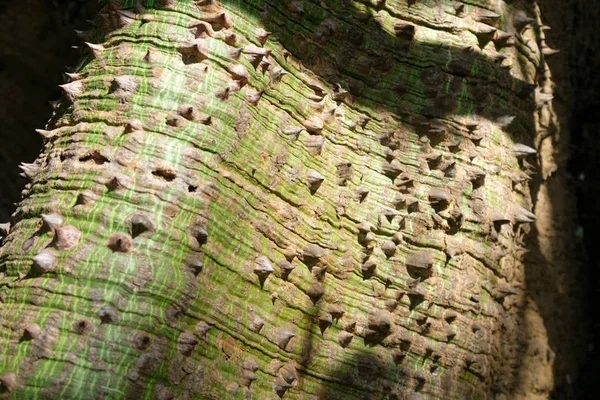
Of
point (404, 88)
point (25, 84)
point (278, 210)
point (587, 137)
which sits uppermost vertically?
point (587, 137)

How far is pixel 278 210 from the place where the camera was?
6.41ft

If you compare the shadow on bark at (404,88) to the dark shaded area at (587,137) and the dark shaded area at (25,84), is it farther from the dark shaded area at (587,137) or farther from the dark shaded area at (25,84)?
the dark shaded area at (25,84)

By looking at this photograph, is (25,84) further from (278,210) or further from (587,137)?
(587,137)

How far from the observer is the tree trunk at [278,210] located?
5.38 ft

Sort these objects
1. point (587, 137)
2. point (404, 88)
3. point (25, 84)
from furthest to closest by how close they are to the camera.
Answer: point (587, 137) < point (25, 84) < point (404, 88)

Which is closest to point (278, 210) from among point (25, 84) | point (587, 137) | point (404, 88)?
point (404, 88)

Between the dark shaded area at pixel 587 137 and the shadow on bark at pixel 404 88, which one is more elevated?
the dark shaded area at pixel 587 137

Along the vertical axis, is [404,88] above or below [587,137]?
below

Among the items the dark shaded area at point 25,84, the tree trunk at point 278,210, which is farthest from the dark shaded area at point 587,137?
the dark shaded area at point 25,84

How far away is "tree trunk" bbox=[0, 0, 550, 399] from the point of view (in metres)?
1.64

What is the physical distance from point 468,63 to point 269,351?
4.18 ft

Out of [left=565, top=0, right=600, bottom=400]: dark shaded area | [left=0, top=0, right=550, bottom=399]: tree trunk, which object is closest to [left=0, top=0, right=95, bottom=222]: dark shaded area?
[left=0, top=0, right=550, bottom=399]: tree trunk

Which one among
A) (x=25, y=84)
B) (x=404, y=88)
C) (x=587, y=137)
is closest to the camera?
(x=404, y=88)

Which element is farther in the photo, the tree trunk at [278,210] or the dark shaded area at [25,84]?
the dark shaded area at [25,84]
